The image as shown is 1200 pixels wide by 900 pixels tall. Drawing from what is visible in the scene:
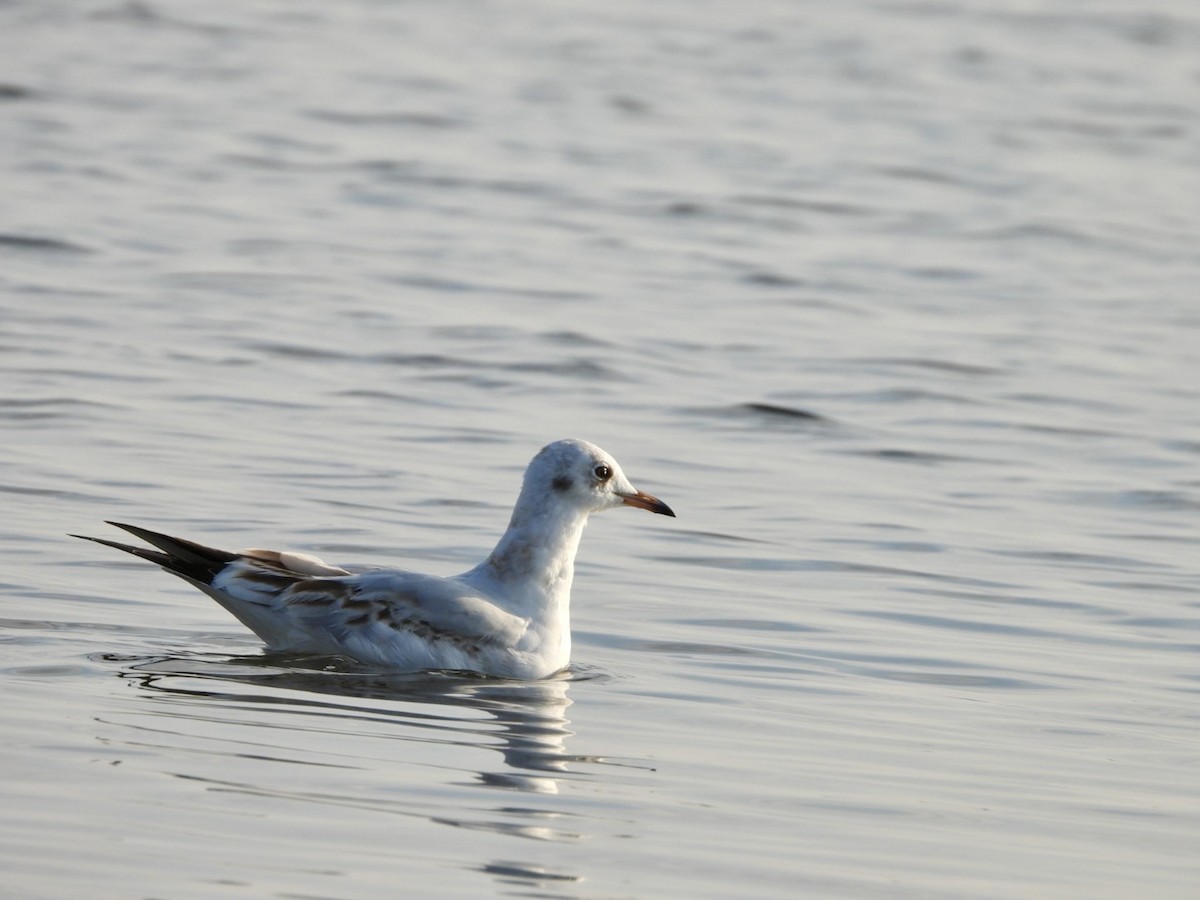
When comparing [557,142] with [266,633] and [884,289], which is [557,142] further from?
[266,633]

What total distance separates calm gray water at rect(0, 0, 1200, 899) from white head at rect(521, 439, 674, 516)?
0.69m

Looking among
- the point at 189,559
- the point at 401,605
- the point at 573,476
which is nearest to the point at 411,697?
the point at 401,605

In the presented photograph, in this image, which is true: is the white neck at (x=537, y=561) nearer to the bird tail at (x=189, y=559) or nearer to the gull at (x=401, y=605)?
the gull at (x=401, y=605)

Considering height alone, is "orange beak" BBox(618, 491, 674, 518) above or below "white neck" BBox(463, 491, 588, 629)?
above

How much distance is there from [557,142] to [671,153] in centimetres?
143

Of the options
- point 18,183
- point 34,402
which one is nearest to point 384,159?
point 18,183

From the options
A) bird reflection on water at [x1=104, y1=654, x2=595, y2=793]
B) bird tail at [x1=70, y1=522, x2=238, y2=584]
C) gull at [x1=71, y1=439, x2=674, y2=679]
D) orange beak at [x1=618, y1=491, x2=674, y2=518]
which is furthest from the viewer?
orange beak at [x1=618, y1=491, x2=674, y2=518]

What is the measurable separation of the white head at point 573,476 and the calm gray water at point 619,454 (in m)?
0.69

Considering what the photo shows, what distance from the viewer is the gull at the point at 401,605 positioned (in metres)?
8.66

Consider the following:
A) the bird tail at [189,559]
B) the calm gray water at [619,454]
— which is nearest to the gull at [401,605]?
the bird tail at [189,559]

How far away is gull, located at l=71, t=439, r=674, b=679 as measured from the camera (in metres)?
8.66

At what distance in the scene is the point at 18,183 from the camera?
22078 mm

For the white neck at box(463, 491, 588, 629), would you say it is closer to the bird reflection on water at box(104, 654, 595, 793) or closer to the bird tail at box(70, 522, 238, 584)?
the bird reflection on water at box(104, 654, 595, 793)

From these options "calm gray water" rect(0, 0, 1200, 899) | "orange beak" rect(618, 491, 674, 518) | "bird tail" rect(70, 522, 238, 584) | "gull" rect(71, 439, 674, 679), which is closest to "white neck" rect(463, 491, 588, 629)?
"gull" rect(71, 439, 674, 679)
